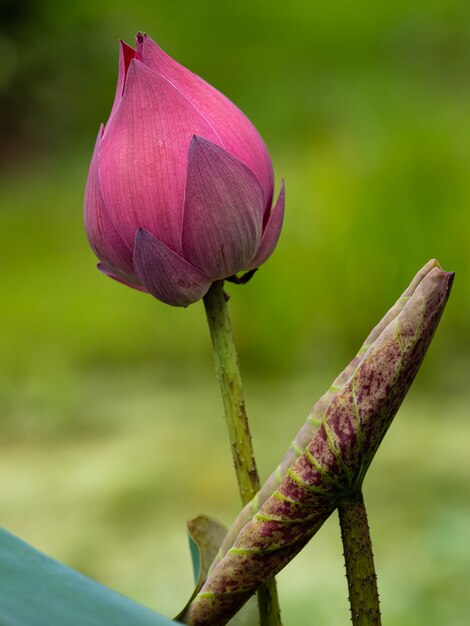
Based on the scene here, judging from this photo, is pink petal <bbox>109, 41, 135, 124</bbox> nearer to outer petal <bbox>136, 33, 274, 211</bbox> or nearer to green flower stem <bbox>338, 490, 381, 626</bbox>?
outer petal <bbox>136, 33, 274, 211</bbox>

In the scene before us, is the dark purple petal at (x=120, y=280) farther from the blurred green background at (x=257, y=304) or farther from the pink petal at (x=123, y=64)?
the blurred green background at (x=257, y=304)

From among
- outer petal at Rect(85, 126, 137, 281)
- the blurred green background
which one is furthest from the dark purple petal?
the blurred green background

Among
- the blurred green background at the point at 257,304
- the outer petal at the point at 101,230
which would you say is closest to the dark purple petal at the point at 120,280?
the outer petal at the point at 101,230

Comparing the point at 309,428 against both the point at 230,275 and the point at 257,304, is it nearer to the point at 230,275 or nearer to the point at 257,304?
the point at 230,275

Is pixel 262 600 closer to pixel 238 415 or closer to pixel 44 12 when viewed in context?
pixel 238 415

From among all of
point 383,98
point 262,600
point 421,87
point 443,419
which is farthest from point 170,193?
point 421,87

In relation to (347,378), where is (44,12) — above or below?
above
